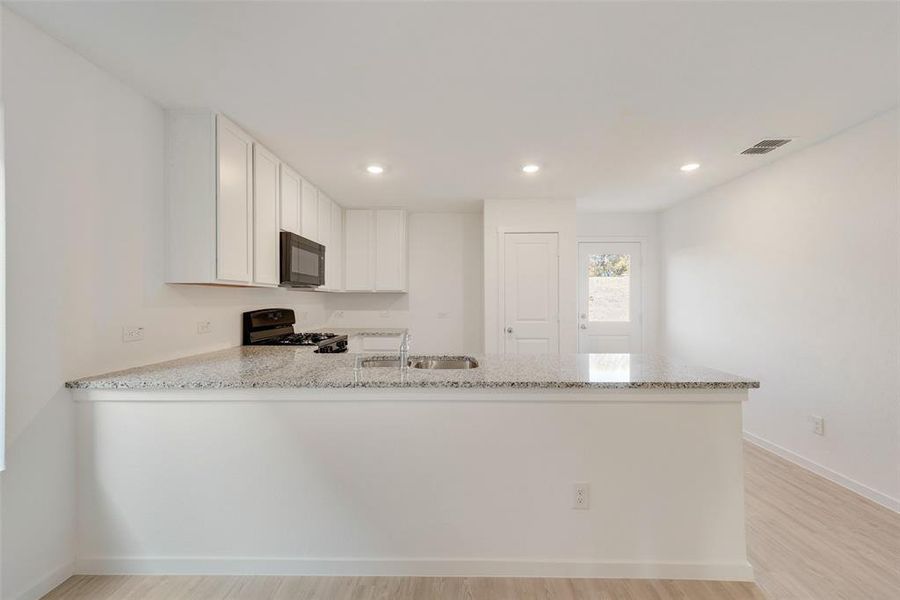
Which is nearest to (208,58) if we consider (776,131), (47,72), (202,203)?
(47,72)

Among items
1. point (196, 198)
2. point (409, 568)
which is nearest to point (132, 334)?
point (196, 198)

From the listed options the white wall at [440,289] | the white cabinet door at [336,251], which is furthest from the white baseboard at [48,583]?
the white wall at [440,289]

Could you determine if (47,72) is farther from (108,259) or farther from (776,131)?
(776,131)

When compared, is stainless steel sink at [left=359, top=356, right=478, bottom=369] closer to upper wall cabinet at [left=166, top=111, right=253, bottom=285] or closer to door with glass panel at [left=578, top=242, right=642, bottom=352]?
upper wall cabinet at [left=166, top=111, right=253, bottom=285]

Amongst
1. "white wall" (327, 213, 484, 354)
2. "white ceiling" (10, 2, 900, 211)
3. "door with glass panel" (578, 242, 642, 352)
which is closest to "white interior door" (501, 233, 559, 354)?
"white wall" (327, 213, 484, 354)

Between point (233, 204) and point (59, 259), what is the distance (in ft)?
2.86

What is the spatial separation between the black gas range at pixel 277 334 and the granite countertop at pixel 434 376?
86 cm

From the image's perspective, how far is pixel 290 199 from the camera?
3.12 meters

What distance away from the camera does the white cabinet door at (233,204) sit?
2.20m

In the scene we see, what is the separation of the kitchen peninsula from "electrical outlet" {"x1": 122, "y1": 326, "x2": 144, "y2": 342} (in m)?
0.36

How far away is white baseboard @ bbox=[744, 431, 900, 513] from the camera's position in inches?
88.6

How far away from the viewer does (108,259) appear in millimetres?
1843

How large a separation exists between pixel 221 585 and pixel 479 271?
3.82m

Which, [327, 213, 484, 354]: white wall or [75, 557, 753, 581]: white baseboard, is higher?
[327, 213, 484, 354]: white wall
